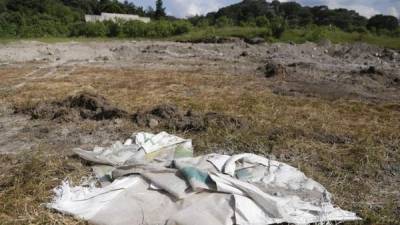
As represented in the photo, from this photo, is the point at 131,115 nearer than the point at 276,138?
No

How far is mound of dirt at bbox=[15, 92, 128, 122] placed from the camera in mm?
5984

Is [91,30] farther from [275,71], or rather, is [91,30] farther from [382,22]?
[275,71]

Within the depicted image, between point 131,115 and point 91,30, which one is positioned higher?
point 131,115

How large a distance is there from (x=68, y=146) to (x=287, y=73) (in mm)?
6539

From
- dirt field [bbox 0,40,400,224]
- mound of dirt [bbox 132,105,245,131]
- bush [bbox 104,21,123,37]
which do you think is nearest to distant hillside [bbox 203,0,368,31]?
bush [bbox 104,21,123,37]

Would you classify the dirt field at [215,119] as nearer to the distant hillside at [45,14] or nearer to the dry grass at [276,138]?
the dry grass at [276,138]

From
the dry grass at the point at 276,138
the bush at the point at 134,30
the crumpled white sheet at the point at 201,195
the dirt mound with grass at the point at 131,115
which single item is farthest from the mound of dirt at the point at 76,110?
the bush at the point at 134,30

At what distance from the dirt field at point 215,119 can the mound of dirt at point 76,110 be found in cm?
2

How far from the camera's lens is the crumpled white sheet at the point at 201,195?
10.1 feet

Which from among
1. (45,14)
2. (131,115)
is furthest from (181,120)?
(45,14)

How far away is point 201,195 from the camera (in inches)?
129

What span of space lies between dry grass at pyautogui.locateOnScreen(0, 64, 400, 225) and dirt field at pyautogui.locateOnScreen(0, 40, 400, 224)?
0.01 m

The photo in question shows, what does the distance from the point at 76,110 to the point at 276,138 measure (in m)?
3.00

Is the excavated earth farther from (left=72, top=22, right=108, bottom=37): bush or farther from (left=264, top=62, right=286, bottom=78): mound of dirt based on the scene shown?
(left=72, top=22, right=108, bottom=37): bush
